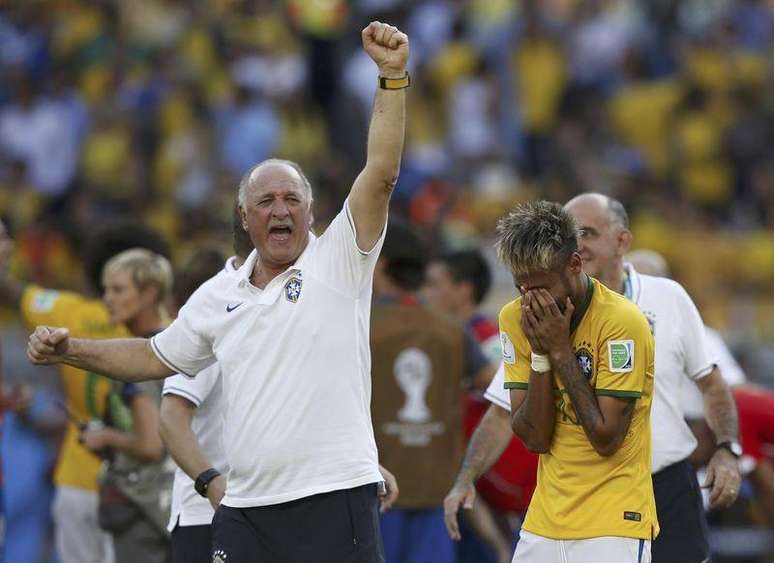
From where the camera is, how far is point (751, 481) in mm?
10055

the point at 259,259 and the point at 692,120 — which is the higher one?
the point at 692,120

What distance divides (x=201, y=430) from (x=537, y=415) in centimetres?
192

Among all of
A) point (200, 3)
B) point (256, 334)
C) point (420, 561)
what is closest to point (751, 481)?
point (420, 561)

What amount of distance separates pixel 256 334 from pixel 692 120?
1156 cm

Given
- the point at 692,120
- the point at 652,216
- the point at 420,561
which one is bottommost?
the point at 420,561

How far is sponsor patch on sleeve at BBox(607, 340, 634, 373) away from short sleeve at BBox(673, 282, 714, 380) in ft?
4.19

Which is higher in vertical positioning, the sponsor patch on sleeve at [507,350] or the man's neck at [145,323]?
the man's neck at [145,323]

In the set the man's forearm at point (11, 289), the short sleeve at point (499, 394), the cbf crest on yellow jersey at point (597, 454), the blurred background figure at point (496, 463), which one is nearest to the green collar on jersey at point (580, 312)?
the cbf crest on yellow jersey at point (597, 454)

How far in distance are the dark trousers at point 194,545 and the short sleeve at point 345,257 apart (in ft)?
5.24

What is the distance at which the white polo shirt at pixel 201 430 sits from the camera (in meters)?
6.62

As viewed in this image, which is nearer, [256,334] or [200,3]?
[256,334]

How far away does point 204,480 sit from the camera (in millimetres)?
6242

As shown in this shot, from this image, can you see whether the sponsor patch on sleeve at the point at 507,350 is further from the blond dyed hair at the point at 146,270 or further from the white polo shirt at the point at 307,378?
the blond dyed hair at the point at 146,270

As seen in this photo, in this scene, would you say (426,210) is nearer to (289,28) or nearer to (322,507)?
(289,28)
